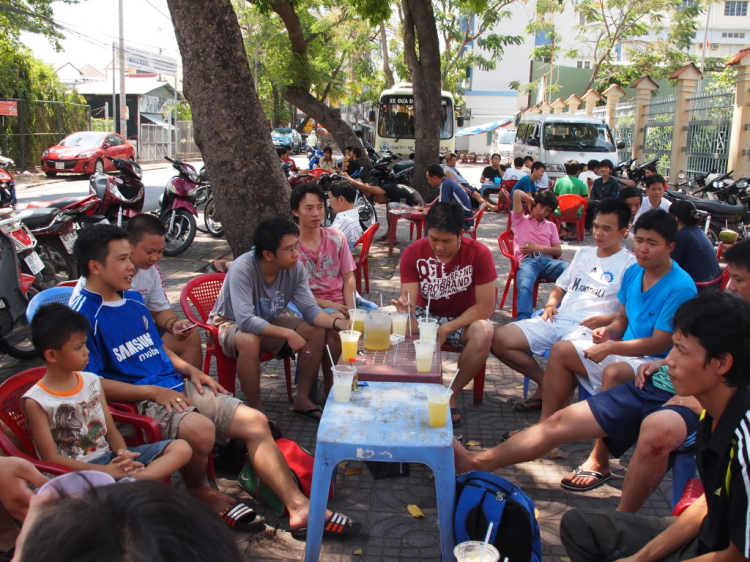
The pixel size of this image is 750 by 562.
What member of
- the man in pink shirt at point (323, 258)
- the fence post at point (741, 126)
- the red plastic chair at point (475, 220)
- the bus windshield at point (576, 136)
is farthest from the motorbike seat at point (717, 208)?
the man in pink shirt at point (323, 258)

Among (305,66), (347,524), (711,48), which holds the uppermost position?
(711,48)

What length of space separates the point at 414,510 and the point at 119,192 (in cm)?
630

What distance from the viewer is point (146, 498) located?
77 centimetres

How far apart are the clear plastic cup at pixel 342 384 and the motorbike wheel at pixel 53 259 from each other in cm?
431

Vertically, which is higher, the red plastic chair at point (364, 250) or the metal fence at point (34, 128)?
the metal fence at point (34, 128)

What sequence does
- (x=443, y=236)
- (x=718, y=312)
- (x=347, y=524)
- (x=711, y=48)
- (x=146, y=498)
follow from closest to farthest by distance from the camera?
(x=146, y=498)
(x=718, y=312)
(x=347, y=524)
(x=443, y=236)
(x=711, y=48)

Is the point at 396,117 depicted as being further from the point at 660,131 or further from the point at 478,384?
the point at 478,384

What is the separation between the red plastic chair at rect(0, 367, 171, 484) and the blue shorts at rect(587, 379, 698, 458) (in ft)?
6.11

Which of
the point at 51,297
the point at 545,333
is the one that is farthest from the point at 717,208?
the point at 51,297

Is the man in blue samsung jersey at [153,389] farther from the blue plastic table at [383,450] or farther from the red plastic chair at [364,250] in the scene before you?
the red plastic chair at [364,250]

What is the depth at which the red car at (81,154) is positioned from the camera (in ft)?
57.8

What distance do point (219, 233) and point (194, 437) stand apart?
7307 mm

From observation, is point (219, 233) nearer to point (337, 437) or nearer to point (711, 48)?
point (337, 437)

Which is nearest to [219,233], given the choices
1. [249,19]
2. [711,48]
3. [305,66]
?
[305,66]
